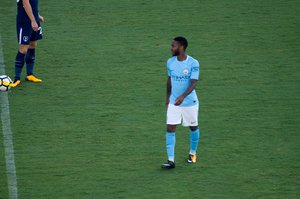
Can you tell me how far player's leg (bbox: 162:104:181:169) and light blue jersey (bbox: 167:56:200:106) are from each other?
12 cm

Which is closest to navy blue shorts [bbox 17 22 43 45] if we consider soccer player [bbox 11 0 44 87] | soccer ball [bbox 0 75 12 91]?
soccer player [bbox 11 0 44 87]

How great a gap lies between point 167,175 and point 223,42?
598 centimetres

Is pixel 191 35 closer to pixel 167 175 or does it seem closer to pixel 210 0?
pixel 210 0

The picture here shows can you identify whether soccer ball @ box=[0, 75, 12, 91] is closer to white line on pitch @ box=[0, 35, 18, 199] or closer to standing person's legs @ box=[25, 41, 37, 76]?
white line on pitch @ box=[0, 35, 18, 199]

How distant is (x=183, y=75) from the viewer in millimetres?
10141

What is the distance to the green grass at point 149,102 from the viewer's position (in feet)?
33.2

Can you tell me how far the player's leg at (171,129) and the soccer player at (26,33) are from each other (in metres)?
3.75

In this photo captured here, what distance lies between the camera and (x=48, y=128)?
11.8 metres

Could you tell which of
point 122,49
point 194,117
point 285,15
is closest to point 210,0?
point 285,15

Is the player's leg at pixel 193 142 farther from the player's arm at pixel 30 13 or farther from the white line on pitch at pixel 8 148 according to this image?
the player's arm at pixel 30 13

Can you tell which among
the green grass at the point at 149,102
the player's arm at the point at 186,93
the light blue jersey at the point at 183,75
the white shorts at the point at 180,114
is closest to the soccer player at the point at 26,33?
the green grass at the point at 149,102

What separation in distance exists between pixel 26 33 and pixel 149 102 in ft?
8.33

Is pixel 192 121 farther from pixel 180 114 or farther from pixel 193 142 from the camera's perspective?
pixel 193 142

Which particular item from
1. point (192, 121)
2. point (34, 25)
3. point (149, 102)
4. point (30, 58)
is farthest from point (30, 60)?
point (192, 121)
